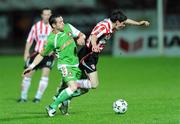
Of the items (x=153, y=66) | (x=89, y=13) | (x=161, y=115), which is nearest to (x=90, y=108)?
(x=161, y=115)

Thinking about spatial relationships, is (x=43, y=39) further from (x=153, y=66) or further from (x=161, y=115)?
(x=153, y=66)

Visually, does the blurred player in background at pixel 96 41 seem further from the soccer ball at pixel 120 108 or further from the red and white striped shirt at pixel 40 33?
the red and white striped shirt at pixel 40 33

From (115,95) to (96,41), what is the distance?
5404 millimetres

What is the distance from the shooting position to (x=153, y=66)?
32.1 m

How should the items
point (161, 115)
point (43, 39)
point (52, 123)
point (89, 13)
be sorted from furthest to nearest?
point (89, 13)
point (43, 39)
point (161, 115)
point (52, 123)

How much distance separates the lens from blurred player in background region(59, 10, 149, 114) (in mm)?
15633

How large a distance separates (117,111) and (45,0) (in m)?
33.2

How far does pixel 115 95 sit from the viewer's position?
20.9 meters

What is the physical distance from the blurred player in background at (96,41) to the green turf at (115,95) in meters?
0.65

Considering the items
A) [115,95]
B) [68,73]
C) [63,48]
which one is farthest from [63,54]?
[115,95]

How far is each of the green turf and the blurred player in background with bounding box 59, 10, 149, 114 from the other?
648 millimetres

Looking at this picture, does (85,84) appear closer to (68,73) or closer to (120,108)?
(68,73)

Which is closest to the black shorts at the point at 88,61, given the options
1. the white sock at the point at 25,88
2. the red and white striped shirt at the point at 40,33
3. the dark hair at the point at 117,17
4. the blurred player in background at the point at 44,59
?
the dark hair at the point at 117,17

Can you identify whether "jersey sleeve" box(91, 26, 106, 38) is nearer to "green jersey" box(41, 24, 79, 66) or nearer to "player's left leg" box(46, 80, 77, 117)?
"green jersey" box(41, 24, 79, 66)
